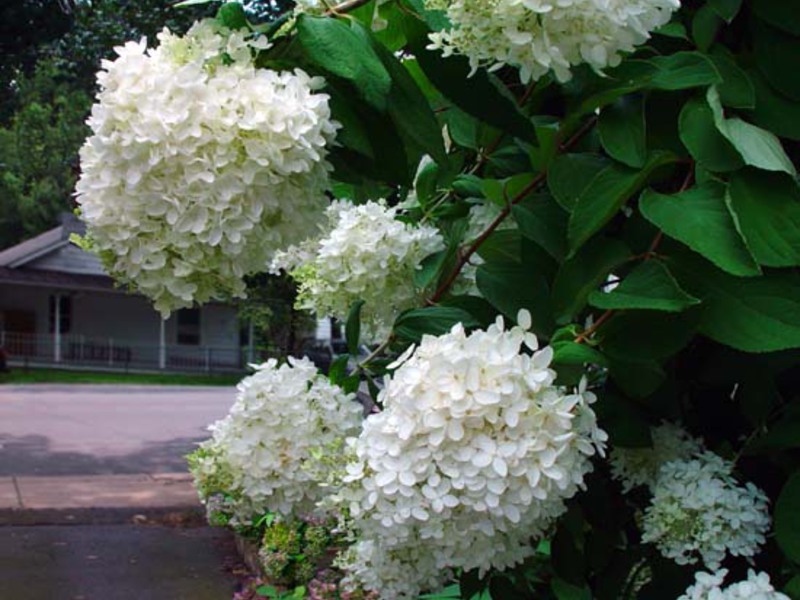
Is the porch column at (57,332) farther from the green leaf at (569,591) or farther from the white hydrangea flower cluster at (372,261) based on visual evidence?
the green leaf at (569,591)

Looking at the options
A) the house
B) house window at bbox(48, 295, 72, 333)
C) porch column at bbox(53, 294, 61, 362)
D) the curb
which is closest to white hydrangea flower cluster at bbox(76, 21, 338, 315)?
the curb

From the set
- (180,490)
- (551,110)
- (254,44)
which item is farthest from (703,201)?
(180,490)

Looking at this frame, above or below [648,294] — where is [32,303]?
above

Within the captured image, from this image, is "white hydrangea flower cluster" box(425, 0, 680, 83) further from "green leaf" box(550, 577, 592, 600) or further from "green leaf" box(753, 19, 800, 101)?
"green leaf" box(550, 577, 592, 600)

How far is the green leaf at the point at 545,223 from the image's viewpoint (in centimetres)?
133

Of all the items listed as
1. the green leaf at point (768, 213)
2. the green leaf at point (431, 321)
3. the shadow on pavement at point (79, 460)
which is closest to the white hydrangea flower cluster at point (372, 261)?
the green leaf at point (431, 321)

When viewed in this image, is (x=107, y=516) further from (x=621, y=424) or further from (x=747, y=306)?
(x=747, y=306)

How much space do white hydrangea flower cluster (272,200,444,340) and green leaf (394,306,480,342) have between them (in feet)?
0.72

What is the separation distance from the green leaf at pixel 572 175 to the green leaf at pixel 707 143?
0.12 metres

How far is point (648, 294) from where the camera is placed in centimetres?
111

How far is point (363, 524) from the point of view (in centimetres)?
121

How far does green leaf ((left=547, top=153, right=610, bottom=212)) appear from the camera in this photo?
128 centimetres

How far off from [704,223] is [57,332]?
→ 94.0ft

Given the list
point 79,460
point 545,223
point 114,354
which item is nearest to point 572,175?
point 545,223
